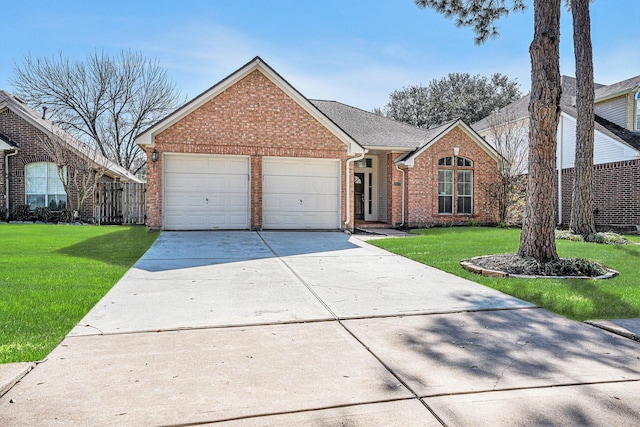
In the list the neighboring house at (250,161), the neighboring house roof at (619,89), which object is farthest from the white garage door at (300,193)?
the neighboring house roof at (619,89)

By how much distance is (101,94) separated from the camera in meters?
30.4

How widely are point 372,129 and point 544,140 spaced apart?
37.1 feet

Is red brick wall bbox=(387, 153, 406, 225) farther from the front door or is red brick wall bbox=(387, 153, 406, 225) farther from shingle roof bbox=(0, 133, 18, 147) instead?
shingle roof bbox=(0, 133, 18, 147)

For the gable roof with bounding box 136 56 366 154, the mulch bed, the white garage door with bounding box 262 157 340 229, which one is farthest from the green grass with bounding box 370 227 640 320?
the gable roof with bounding box 136 56 366 154

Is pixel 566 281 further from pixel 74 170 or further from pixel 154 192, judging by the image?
pixel 74 170

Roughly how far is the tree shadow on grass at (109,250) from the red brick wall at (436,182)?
10.4 metres

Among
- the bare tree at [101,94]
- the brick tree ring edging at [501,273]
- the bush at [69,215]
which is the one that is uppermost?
the bare tree at [101,94]

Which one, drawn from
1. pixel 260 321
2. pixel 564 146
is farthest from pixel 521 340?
pixel 564 146

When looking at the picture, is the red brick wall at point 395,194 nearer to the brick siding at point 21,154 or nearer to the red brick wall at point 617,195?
the red brick wall at point 617,195

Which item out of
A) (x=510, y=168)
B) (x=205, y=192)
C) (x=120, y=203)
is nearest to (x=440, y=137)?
(x=510, y=168)

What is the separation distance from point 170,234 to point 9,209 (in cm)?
982

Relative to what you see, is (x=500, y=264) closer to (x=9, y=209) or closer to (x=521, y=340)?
(x=521, y=340)

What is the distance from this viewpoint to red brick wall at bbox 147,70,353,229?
12680 mm

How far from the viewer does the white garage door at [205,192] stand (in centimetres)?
1289
